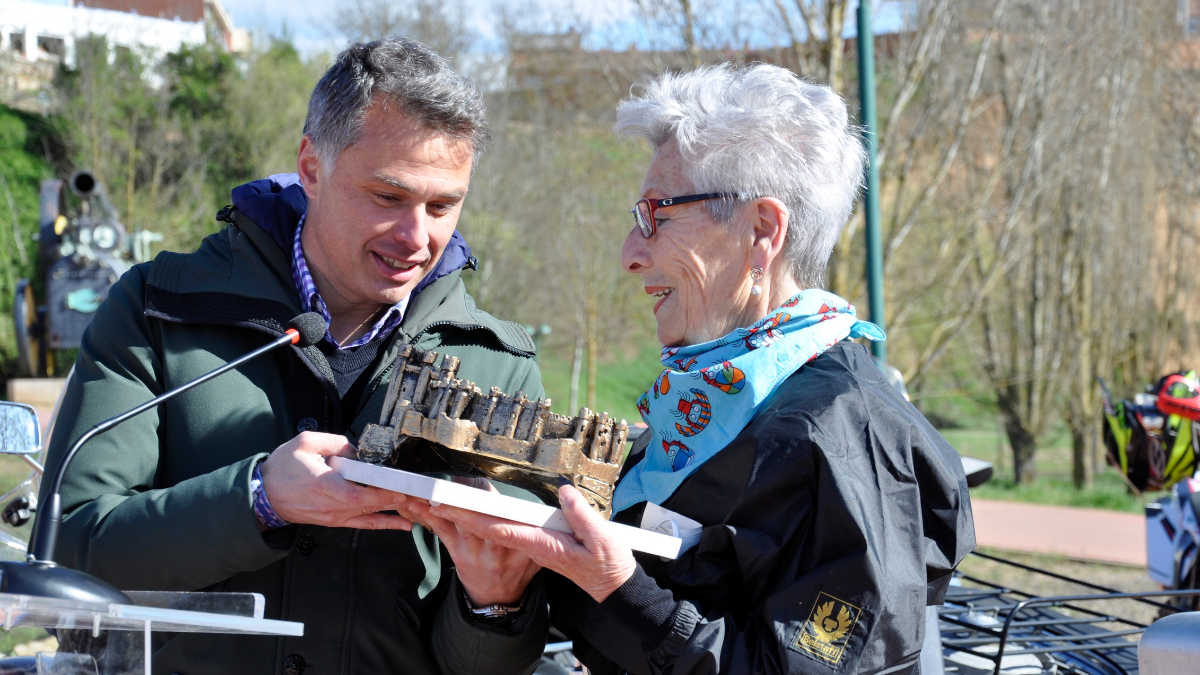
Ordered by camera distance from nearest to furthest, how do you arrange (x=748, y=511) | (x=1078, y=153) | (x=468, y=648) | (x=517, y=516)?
(x=517, y=516)
(x=748, y=511)
(x=468, y=648)
(x=1078, y=153)

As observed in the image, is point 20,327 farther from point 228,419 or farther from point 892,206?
point 228,419

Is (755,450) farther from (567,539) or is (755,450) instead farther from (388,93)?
(388,93)

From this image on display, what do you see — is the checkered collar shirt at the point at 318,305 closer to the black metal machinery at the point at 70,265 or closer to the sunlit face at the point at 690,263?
the sunlit face at the point at 690,263

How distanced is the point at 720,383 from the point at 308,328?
0.71m

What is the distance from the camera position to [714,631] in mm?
1814

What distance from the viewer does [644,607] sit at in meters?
1.83

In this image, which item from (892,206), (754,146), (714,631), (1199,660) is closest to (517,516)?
(714,631)

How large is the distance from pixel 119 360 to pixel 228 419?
22 cm

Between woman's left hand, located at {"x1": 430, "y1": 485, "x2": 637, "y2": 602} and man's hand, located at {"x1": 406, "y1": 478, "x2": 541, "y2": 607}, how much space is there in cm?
4

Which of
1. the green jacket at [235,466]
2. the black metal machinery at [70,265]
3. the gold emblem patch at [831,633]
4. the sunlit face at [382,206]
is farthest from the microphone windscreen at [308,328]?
the black metal machinery at [70,265]

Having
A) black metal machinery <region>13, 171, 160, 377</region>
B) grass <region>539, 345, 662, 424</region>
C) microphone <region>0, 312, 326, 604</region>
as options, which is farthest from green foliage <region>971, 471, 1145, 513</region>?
microphone <region>0, 312, 326, 604</region>

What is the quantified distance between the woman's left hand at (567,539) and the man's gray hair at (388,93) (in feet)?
2.55

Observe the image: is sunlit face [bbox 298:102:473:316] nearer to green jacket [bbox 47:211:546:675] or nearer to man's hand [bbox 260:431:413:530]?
green jacket [bbox 47:211:546:675]

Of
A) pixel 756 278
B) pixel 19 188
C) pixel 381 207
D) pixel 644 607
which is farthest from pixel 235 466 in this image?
pixel 19 188
